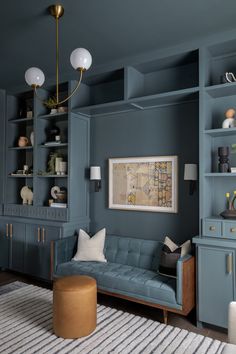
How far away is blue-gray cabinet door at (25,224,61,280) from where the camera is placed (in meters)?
4.04

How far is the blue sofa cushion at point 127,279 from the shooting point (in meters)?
2.88

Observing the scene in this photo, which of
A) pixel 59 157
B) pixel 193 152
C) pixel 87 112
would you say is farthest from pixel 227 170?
pixel 59 157

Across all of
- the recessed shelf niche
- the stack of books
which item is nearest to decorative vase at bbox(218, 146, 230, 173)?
the recessed shelf niche

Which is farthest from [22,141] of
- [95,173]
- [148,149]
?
[148,149]

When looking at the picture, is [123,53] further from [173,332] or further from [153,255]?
[173,332]

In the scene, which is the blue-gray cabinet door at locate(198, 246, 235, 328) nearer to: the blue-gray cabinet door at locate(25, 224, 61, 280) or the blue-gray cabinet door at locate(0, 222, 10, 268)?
the blue-gray cabinet door at locate(25, 224, 61, 280)

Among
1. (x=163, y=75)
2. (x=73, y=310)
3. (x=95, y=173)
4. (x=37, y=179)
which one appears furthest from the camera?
(x=37, y=179)

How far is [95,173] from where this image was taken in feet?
13.2

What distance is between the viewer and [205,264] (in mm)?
2838

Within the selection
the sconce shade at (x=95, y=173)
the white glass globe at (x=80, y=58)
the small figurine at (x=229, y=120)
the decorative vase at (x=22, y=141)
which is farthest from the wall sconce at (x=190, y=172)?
the decorative vase at (x=22, y=141)

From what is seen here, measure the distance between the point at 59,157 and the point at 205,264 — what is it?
2.54 m

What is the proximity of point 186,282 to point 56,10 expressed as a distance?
2.67 m

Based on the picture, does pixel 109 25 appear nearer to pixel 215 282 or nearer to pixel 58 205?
pixel 58 205

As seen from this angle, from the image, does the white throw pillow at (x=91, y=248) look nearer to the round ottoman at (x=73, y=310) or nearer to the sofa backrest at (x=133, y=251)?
the sofa backrest at (x=133, y=251)
